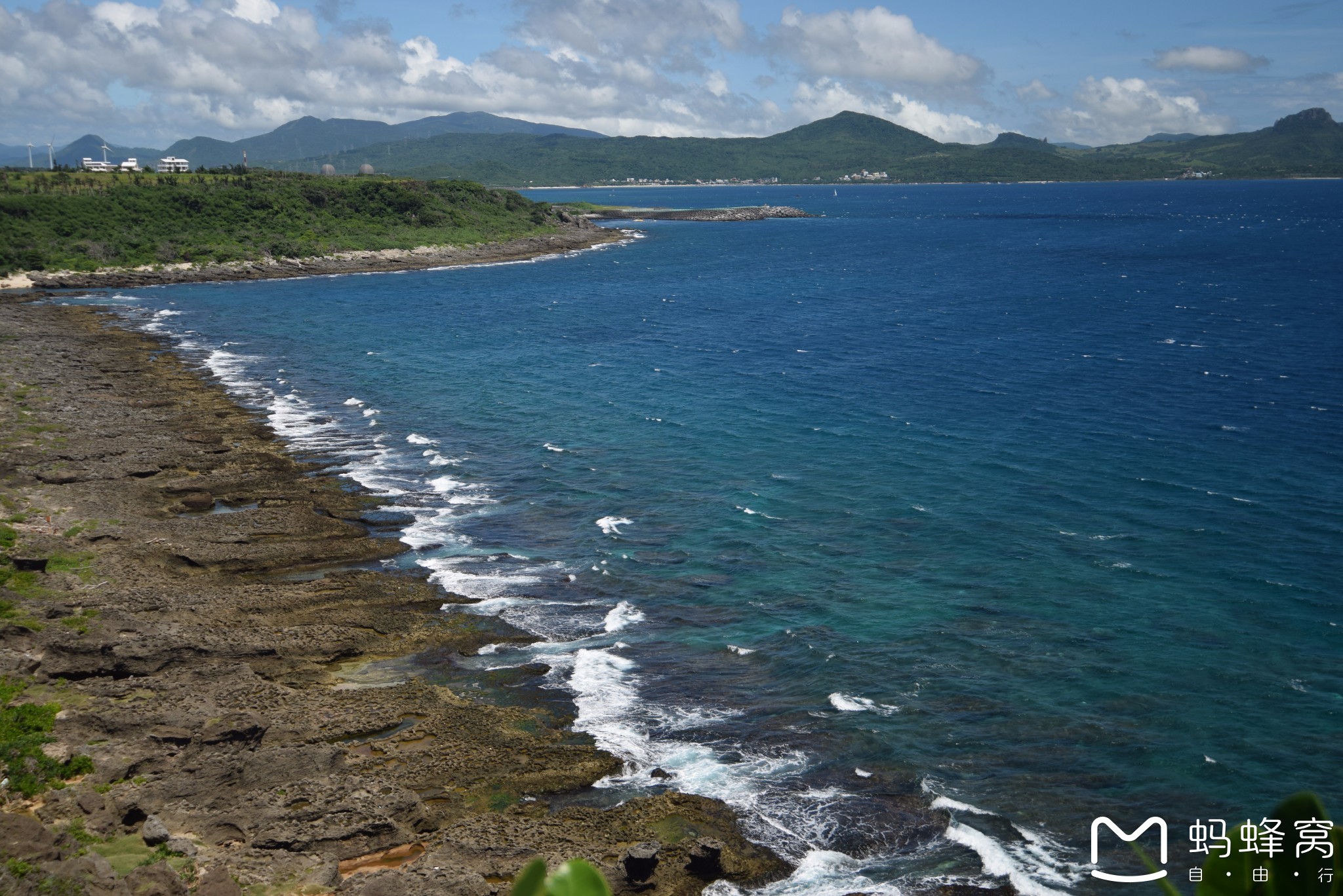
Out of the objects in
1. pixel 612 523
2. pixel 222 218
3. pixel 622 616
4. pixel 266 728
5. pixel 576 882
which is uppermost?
pixel 222 218

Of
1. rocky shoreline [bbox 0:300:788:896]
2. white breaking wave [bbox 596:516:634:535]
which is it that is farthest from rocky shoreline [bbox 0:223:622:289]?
white breaking wave [bbox 596:516:634:535]

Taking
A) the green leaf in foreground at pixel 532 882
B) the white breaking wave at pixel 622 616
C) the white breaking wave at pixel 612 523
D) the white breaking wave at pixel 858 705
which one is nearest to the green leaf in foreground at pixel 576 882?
the green leaf in foreground at pixel 532 882

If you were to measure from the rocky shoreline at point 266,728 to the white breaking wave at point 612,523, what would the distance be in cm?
748

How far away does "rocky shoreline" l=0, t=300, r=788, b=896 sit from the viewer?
16.9m

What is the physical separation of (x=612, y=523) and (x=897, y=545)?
10.6m

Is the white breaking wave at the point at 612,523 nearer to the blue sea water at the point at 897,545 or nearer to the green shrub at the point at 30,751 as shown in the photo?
the blue sea water at the point at 897,545

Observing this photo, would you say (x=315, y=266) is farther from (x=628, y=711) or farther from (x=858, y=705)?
(x=858, y=705)

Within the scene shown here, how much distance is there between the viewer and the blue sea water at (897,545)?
20.8 m

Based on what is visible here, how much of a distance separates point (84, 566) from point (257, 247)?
105523mm

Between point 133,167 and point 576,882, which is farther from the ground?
point 133,167

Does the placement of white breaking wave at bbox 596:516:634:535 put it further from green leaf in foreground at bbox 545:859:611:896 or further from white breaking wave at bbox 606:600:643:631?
green leaf in foreground at bbox 545:859:611:896

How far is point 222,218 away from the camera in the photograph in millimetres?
129625

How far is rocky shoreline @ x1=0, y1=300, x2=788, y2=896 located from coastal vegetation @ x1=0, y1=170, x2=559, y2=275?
293 feet

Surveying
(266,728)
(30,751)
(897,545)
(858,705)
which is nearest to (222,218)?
(897,545)
